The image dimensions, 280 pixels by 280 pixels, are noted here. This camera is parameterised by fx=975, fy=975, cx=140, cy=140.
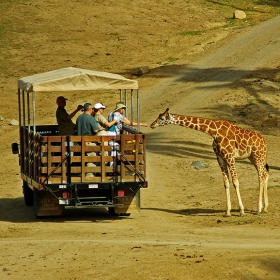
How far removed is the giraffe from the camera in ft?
62.7

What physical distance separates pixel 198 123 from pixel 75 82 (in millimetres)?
2625

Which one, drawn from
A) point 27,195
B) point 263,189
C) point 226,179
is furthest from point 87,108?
point 263,189

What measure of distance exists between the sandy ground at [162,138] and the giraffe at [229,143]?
2.17 ft

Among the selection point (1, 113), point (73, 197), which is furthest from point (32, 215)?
point (1, 113)

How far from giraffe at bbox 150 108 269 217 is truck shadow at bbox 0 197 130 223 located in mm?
2059

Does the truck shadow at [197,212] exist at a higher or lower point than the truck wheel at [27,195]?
lower

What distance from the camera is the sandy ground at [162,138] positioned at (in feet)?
45.1

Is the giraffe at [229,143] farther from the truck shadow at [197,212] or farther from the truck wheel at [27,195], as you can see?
the truck wheel at [27,195]

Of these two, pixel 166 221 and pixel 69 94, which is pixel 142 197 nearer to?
pixel 166 221

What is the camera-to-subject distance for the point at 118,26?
48.5m

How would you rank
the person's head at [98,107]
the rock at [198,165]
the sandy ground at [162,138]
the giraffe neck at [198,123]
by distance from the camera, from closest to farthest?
the sandy ground at [162,138]
the person's head at [98,107]
the giraffe neck at [198,123]
the rock at [198,165]

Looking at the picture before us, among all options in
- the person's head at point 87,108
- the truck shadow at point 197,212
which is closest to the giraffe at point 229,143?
the truck shadow at point 197,212

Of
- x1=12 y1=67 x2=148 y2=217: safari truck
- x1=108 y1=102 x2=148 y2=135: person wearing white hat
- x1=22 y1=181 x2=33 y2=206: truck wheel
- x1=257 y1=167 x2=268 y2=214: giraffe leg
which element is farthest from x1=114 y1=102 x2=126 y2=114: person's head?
x1=257 y1=167 x2=268 y2=214: giraffe leg

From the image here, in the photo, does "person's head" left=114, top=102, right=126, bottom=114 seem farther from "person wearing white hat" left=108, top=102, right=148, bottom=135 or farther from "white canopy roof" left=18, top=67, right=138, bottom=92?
"white canopy roof" left=18, top=67, right=138, bottom=92
